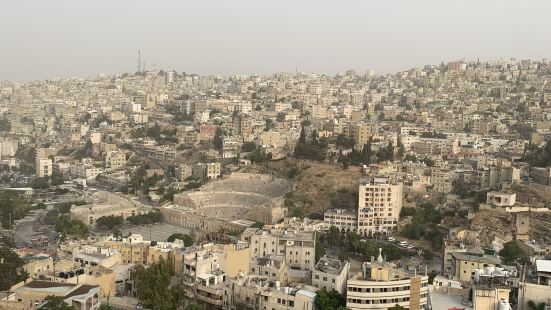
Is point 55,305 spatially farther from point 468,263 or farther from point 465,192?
point 465,192

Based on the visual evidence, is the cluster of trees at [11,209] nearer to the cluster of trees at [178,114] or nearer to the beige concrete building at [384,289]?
the beige concrete building at [384,289]

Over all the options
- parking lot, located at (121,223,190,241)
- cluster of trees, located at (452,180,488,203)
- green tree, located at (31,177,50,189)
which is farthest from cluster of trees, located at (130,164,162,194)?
cluster of trees, located at (452,180,488,203)

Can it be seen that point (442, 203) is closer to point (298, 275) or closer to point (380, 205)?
point (380, 205)

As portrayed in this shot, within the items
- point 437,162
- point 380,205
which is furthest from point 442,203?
point 437,162

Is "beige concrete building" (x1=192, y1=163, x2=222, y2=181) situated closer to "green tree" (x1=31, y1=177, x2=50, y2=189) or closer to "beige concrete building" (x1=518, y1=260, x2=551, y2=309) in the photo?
"green tree" (x1=31, y1=177, x2=50, y2=189)

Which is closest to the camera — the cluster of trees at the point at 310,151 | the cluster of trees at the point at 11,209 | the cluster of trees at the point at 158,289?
the cluster of trees at the point at 158,289

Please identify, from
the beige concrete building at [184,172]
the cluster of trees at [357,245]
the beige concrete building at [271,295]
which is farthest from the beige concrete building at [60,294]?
the beige concrete building at [184,172]

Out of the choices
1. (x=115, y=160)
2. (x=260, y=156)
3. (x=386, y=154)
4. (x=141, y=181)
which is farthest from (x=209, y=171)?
(x=386, y=154)
